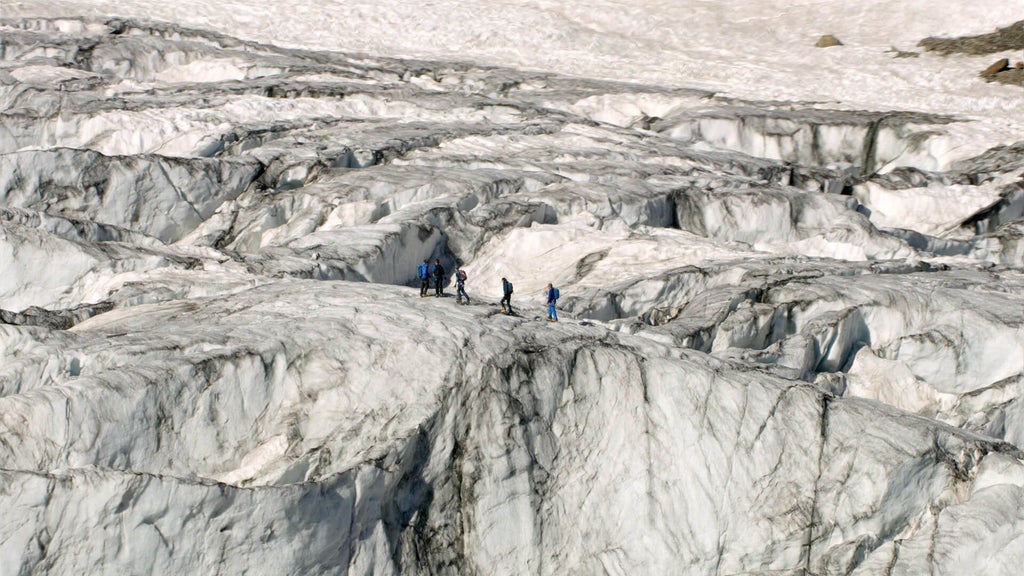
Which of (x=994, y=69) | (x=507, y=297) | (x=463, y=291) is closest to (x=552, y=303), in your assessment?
(x=507, y=297)

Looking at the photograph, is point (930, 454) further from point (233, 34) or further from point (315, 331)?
point (233, 34)

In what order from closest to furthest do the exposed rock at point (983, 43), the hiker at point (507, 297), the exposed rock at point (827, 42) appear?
the hiker at point (507, 297), the exposed rock at point (983, 43), the exposed rock at point (827, 42)

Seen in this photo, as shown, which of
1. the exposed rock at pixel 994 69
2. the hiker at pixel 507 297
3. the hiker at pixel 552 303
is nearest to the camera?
the hiker at pixel 507 297

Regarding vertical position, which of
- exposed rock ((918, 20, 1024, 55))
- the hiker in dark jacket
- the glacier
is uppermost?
exposed rock ((918, 20, 1024, 55))

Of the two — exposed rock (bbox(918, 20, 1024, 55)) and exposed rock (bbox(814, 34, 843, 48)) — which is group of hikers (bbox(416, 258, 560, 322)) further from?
exposed rock (bbox(918, 20, 1024, 55))

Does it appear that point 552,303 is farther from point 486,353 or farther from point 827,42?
point 827,42

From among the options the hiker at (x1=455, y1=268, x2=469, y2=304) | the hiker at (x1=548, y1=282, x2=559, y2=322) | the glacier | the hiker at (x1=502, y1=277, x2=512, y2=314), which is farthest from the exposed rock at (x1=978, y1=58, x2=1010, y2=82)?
the hiker at (x1=455, y1=268, x2=469, y2=304)

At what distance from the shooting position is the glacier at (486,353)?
18.9 metres

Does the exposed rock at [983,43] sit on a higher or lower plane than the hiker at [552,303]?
higher

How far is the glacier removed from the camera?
1891cm

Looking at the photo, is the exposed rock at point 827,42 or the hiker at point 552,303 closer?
the hiker at point 552,303

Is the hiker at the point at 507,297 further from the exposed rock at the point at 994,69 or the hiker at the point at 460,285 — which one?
the exposed rock at the point at 994,69

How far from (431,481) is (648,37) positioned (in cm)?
4112

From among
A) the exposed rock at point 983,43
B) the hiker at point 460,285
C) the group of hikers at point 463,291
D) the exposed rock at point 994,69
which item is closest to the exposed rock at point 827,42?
the exposed rock at point 983,43
